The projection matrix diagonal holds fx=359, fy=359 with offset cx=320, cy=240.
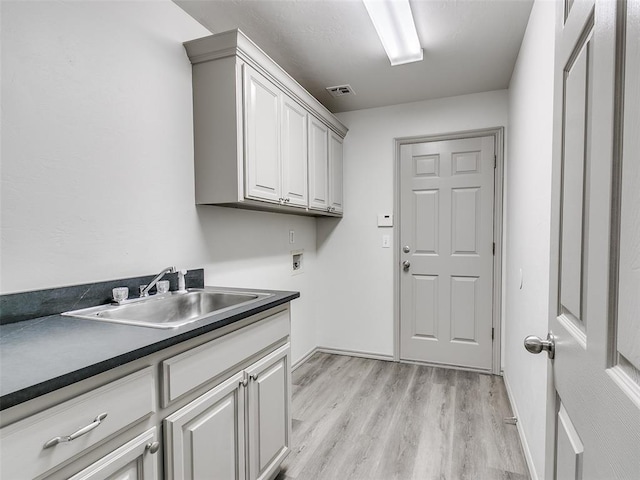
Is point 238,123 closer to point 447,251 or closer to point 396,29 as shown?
point 396,29

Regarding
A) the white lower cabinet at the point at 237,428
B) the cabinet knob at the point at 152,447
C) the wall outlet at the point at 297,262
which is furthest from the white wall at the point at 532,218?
the wall outlet at the point at 297,262

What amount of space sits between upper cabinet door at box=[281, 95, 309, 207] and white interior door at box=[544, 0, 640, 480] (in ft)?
5.42

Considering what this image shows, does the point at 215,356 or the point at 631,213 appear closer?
the point at 631,213

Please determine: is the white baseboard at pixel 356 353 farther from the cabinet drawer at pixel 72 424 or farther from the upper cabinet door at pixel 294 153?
the cabinet drawer at pixel 72 424

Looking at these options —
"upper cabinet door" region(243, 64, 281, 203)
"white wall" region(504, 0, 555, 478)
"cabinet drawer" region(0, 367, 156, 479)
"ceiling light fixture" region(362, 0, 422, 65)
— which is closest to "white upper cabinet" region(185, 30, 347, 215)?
"upper cabinet door" region(243, 64, 281, 203)

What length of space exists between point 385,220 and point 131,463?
107 inches

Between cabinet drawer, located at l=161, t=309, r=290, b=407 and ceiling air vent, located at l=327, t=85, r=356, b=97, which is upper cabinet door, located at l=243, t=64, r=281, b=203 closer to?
cabinet drawer, located at l=161, t=309, r=290, b=407

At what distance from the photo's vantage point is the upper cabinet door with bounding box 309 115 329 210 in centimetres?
270

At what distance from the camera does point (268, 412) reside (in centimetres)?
156

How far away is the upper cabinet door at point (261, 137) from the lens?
6.27ft

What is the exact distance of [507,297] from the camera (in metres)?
2.84

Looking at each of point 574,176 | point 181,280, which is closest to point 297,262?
point 181,280

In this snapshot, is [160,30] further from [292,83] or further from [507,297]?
[507,297]

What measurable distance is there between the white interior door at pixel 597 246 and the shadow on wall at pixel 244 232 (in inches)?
68.3
